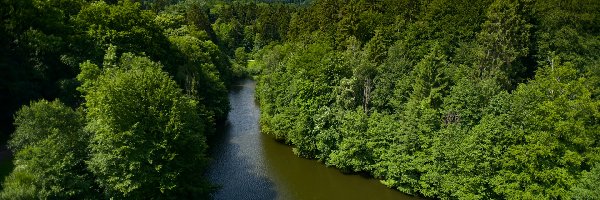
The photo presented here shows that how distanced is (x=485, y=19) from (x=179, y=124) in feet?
123

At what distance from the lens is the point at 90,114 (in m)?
28.3

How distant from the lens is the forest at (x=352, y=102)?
89.6 feet

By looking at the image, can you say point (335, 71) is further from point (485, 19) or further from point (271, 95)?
point (485, 19)

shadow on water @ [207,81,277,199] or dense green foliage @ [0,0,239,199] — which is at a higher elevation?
dense green foliage @ [0,0,239,199]

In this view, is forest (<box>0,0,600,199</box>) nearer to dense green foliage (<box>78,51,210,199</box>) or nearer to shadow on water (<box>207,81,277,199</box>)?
dense green foliage (<box>78,51,210,199</box>)

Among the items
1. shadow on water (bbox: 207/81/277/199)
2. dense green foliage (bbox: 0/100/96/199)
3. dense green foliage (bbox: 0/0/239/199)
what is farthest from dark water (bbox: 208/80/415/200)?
dense green foliage (bbox: 0/100/96/199)

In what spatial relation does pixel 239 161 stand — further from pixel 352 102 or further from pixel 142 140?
pixel 142 140

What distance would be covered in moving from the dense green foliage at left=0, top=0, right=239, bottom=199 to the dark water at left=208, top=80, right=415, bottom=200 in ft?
24.1

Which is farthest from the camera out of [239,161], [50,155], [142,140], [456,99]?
[239,161]

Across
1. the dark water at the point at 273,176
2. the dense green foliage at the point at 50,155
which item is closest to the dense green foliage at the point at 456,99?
the dark water at the point at 273,176

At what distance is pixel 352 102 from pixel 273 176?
11.5 metres

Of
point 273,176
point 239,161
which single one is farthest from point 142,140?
point 239,161

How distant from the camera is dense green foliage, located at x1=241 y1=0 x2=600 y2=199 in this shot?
102 ft

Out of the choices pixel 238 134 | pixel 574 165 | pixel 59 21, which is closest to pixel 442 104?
pixel 574 165
